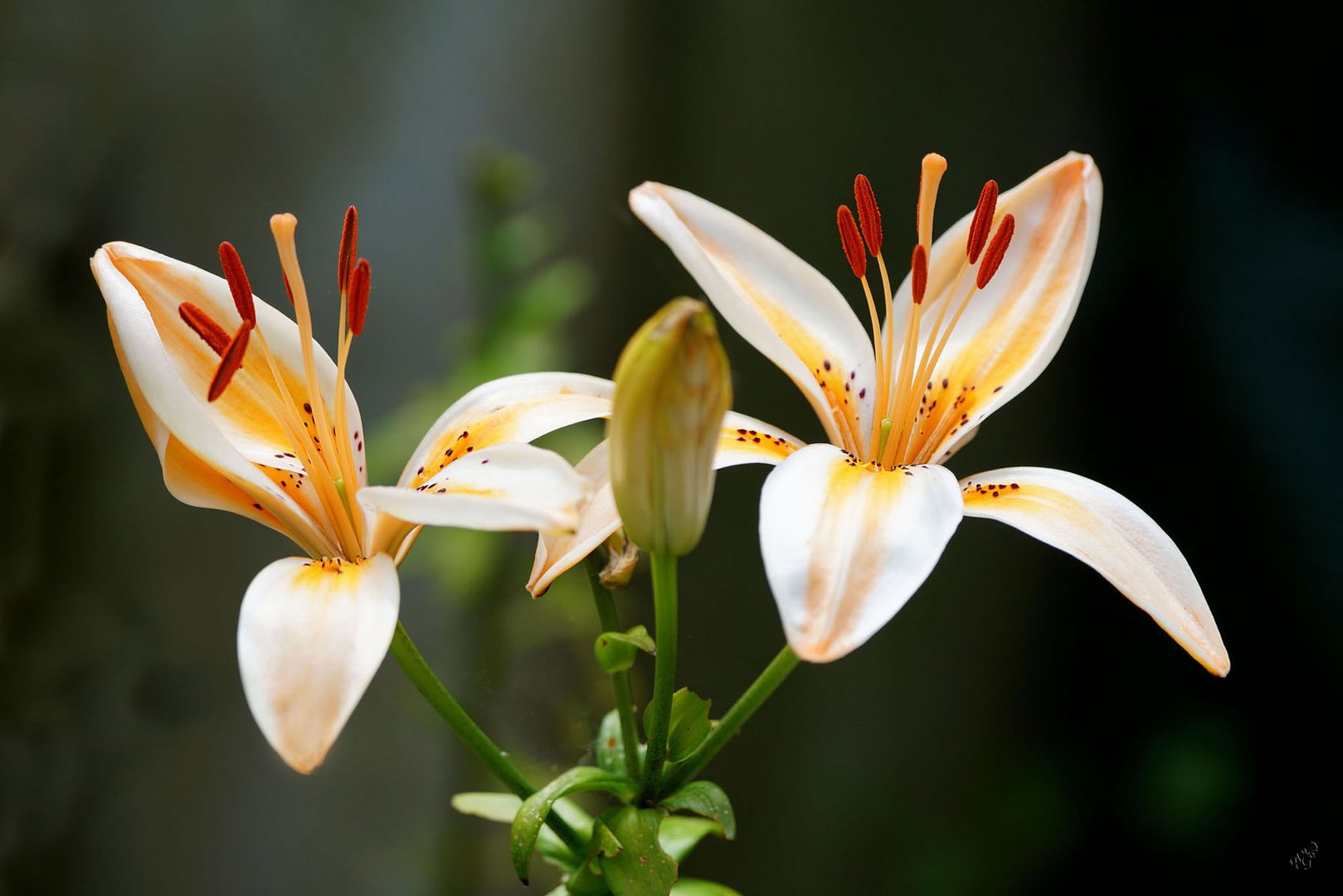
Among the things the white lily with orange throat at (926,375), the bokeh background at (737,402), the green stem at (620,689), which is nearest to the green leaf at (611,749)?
the green stem at (620,689)

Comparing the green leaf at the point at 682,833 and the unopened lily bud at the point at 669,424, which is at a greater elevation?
the unopened lily bud at the point at 669,424

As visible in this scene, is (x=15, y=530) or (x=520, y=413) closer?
(x=520, y=413)

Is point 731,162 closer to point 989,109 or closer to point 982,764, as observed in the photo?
point 989,109

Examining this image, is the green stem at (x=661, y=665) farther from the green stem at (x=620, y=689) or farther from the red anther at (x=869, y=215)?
the red anther at (x=869, y=215)

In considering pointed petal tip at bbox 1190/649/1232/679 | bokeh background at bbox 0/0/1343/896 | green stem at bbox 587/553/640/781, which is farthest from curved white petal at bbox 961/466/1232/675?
bokeh background at bbox 0/0/1343/896

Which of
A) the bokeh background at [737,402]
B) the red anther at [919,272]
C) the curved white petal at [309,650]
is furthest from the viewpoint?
the bokeh background at [737,402]

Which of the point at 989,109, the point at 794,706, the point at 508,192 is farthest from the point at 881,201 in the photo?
the point at 794,706

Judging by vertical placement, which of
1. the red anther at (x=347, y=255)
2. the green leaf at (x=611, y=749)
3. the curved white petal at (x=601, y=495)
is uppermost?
the red anther at (x=347, y=255)

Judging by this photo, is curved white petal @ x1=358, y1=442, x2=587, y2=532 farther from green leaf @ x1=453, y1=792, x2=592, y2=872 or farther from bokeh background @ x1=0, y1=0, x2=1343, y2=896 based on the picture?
bokeh background @ x1=0, y1=0, x2=1343, y2=896

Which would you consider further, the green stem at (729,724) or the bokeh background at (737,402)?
the bokeh background at (737,402)
